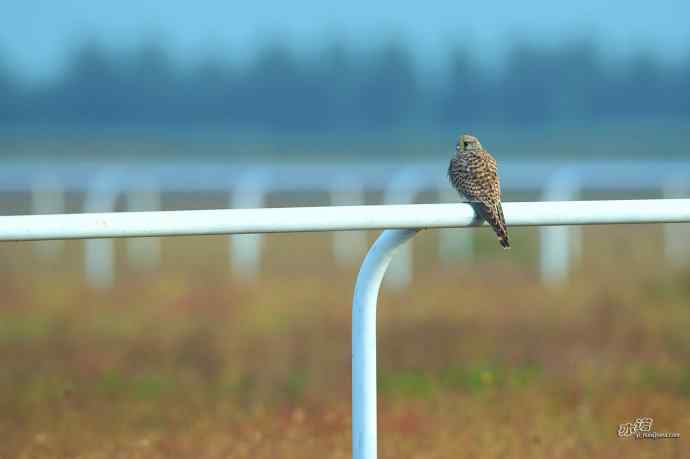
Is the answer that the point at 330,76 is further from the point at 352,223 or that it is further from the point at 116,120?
the point at 352,223

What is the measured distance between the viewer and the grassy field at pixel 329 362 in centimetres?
449

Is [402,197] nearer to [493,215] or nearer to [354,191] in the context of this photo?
[354,191]

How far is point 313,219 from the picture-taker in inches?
109

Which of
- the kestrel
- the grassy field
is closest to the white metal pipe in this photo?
the kestrel

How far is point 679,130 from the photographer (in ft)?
191

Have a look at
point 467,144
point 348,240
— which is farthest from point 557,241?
point 467,144

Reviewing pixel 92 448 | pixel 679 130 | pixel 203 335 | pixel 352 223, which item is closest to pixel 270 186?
pixel 203 335

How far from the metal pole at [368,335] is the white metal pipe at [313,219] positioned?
5 centimetres

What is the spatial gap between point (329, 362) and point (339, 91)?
59384mm

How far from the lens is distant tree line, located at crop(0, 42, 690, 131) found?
59750mm

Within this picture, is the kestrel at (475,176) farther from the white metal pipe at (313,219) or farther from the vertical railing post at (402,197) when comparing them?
the vertical railing post at (402,197)

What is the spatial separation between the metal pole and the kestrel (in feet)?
2.51

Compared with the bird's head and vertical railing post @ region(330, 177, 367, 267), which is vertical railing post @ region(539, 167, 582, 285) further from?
the bird's head

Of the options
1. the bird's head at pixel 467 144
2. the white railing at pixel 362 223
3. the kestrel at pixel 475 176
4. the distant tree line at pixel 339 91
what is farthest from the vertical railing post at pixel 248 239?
the distant tree line at pixel 339 91
